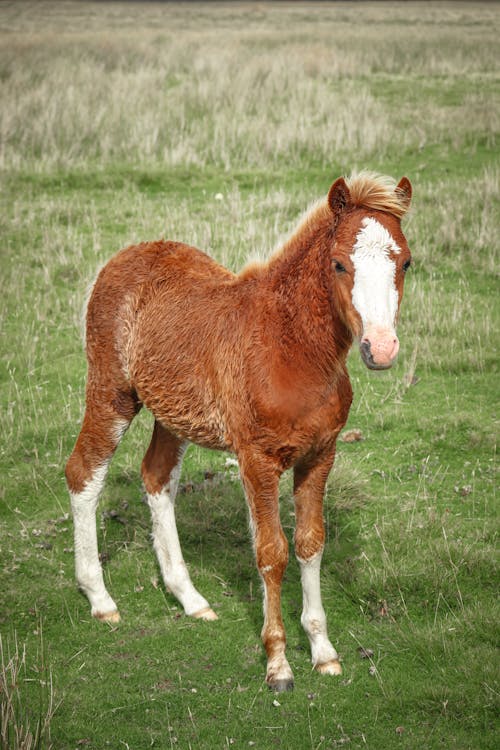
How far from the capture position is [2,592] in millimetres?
5531

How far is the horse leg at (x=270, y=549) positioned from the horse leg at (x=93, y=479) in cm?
114

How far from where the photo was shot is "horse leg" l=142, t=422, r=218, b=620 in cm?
555

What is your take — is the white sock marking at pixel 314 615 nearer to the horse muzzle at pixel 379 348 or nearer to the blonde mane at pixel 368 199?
the horse muzzle at pixel 379 348

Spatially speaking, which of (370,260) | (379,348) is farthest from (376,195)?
(379,348)

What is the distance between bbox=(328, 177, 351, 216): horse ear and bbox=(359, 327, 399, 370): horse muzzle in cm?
72

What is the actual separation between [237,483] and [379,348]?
3278 mm

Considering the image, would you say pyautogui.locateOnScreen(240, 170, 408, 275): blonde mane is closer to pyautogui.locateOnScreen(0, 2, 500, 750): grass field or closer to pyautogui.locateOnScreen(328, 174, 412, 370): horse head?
pyautogui.locateOnScreen(328, 174, 412, 370): horse head

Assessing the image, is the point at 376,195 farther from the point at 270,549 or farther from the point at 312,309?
the point at 270,549

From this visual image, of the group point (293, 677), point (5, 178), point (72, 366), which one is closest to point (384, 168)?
point (5, 178)

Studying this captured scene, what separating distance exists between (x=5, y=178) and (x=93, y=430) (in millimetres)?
10704

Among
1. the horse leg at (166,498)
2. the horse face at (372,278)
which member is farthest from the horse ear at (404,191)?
the horse leg at (166,498)

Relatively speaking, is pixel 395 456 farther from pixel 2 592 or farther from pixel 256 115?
pixel 256 115

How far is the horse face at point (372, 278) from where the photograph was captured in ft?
12.6

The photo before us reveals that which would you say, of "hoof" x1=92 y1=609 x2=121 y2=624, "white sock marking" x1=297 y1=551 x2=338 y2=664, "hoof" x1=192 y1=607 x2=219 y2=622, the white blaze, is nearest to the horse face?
the white blaze
